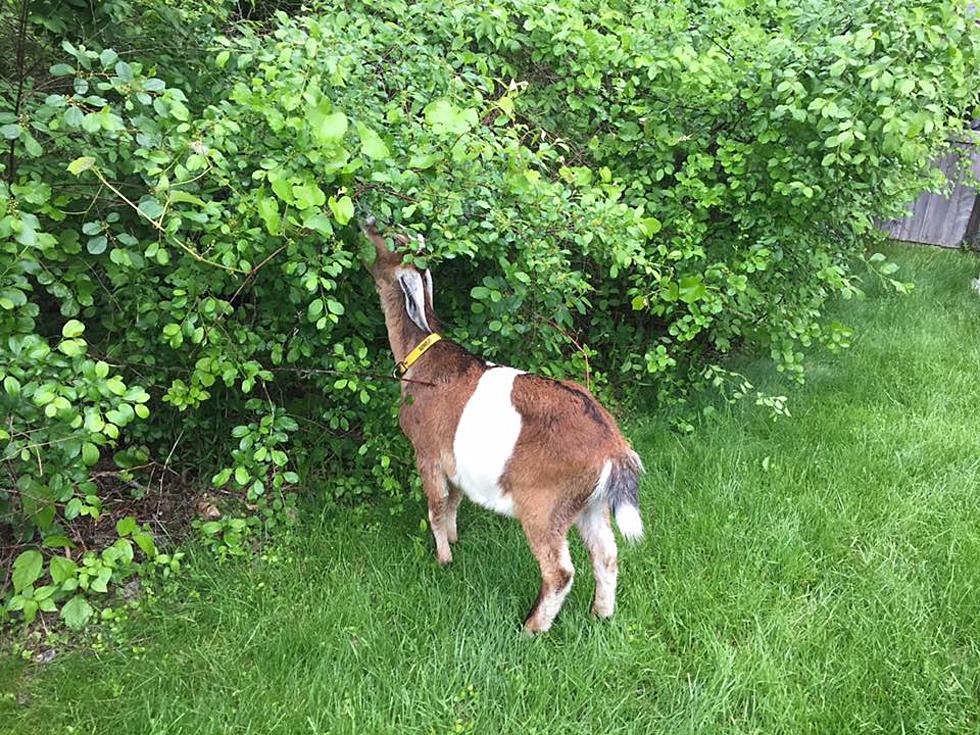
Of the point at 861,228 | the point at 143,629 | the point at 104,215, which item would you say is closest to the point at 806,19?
the point at 861,228

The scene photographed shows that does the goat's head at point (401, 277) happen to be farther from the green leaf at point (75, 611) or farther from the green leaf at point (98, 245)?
the green leaf at point (75, 611)

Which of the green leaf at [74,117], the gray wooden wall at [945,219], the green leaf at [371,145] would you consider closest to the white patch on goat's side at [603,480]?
the green leaf at [371,145]

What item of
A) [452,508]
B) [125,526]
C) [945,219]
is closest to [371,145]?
[125,526]

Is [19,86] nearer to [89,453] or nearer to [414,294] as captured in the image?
[89,453]

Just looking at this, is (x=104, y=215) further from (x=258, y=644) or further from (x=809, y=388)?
(x=809, y=388)

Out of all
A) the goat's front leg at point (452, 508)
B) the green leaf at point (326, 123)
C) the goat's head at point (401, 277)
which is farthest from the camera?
the goat's front leg at point (452, 508)

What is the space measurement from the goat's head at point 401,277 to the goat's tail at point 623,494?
0.96m

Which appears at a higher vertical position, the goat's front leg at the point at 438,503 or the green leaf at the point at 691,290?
the green leaf at the point at 691,290

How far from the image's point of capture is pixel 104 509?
10.2 ft

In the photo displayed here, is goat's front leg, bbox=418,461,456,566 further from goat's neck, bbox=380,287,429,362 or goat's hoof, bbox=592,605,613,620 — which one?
goat's hoof, bbox=592,605,613,620

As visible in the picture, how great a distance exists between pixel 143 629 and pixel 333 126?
78.1 inches

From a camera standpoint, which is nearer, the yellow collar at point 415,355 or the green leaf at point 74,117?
the green leaf at point 74,117

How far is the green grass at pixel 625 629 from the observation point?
2.25 m

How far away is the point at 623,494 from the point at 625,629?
55cm
